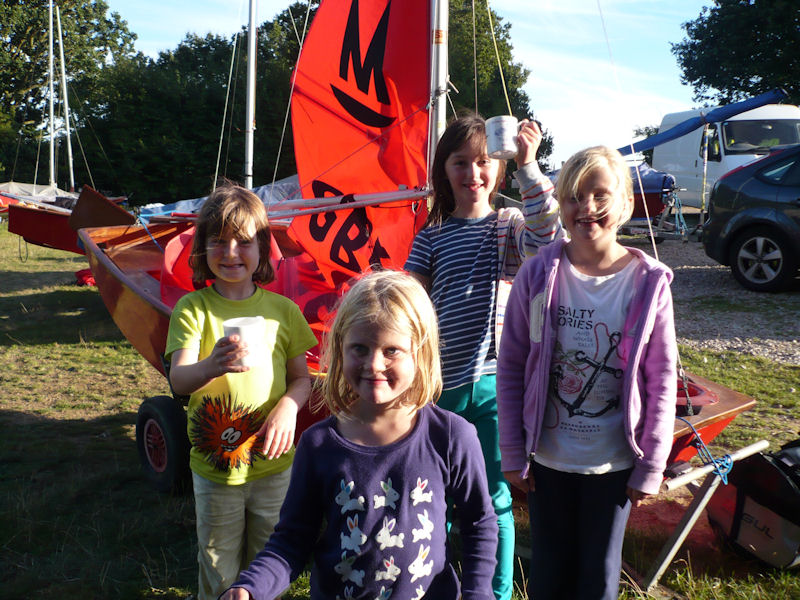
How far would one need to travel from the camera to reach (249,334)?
1647 millimetres

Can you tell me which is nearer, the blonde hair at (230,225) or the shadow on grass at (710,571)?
the blonde hair at (230,225)

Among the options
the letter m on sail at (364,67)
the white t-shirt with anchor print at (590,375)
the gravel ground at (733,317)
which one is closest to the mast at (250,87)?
the letter m on sail at (364,67)

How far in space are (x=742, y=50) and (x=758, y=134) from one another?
65.7 feet

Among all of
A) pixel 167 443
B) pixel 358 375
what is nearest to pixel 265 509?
pixel 358 375

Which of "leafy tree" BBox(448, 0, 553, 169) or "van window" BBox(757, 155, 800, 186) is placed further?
"leafy tree" BBox(448, 0, 553, 169)

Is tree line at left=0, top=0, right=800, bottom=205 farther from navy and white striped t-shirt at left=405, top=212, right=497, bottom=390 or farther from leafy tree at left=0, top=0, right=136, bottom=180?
navy and white striped t-shirt at left=405, top=212, right=497, bottom=390

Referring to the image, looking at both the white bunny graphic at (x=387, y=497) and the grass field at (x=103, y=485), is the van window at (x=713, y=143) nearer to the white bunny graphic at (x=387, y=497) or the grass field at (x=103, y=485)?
the grass field at (x=103, y=485)

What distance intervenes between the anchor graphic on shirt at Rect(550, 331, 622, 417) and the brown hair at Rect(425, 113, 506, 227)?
0.75 metres

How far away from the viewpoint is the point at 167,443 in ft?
11.0

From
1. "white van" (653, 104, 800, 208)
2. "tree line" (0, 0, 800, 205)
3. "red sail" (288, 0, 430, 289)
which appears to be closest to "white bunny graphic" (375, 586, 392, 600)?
"red sail" (288, 0, 430, 289)

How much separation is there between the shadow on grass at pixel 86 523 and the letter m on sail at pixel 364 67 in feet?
8.32

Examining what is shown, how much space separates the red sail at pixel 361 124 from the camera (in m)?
4.04

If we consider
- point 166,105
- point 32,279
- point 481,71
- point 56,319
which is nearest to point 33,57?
point 166,105

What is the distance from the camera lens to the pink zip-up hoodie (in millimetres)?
1724
